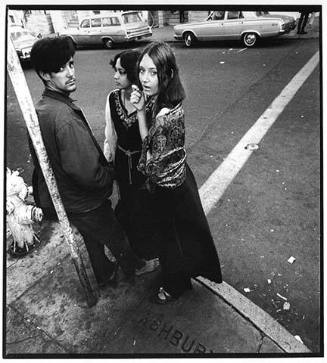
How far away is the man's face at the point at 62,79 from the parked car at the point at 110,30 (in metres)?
8.28

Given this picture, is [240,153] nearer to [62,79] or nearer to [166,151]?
[166,151]

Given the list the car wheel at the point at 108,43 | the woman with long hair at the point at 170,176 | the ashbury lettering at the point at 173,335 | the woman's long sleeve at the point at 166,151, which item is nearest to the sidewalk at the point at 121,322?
the ashbury lettering at the point at 173,335

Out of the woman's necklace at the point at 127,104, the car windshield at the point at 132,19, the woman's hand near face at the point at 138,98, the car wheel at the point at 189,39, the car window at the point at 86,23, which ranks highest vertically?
the car window at the point at 86,23

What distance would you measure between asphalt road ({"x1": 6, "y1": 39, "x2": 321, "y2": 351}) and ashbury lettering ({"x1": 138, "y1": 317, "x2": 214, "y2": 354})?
669mm

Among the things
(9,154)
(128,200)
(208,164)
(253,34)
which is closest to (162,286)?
(128,200)

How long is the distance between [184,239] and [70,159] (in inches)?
41.5

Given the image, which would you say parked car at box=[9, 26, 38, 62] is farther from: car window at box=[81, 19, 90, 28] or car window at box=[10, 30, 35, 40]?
car window at box=[81, 19, 90, 28]

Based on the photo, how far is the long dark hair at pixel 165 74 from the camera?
6.12 feet

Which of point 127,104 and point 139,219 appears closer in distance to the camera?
point 127,104

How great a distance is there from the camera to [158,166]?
2006 mm

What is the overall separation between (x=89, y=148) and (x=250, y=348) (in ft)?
6.15

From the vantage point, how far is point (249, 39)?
32.7 feet

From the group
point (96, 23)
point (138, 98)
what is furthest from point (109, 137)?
point (96, 23)

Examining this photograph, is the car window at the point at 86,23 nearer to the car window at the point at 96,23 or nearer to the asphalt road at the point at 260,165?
the car window at the point at 96,23
